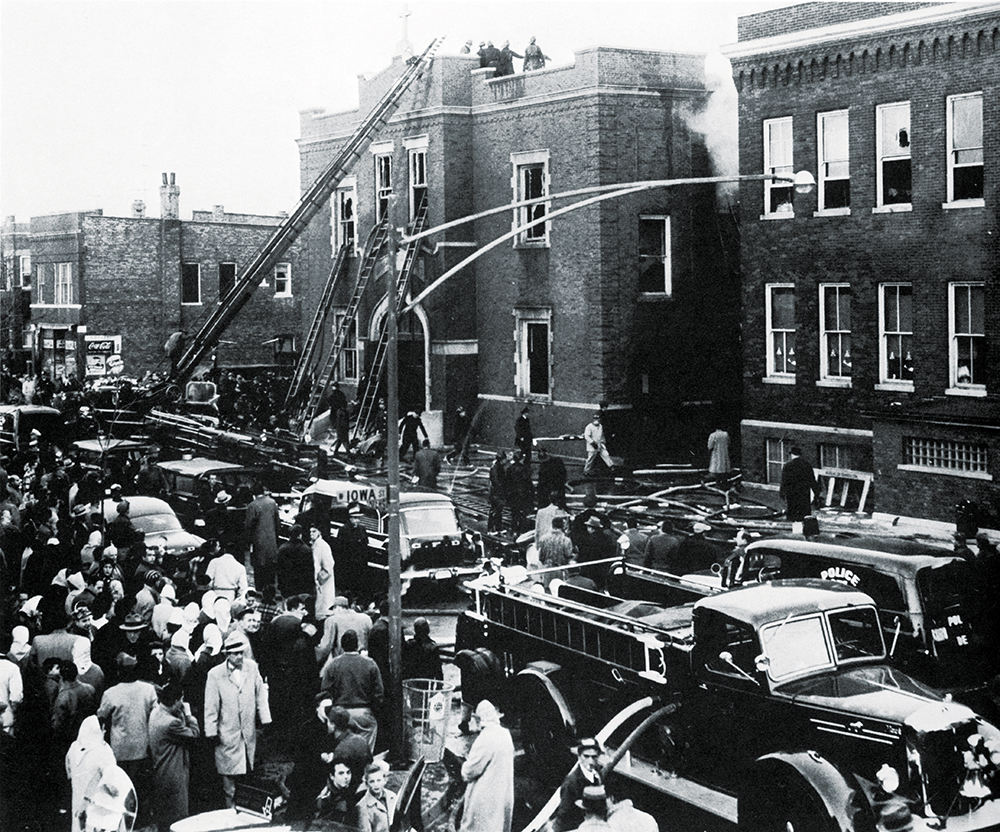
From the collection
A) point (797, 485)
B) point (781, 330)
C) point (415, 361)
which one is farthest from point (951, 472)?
point (415, 361)

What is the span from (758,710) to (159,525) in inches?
421

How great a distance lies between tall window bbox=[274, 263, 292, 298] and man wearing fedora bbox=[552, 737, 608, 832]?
17.8 metres

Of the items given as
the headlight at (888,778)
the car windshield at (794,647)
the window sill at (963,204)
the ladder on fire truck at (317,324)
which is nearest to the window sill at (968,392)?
the window sill at (963,204)

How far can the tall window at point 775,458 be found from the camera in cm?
1962

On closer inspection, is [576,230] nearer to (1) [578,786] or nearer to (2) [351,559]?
(2) [351,559]

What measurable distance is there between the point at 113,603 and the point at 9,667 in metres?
1.68

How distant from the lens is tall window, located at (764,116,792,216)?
19.1m

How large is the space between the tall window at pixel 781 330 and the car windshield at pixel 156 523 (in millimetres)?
9391

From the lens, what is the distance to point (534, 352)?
85.6 feet

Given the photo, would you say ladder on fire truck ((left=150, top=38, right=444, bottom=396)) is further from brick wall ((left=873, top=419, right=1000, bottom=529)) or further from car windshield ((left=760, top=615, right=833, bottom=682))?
car windshield ((left=760, top=615, right=833, bottom=682))

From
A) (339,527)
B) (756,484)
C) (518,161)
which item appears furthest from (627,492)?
(518,161)

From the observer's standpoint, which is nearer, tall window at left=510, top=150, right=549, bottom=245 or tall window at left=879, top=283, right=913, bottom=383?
tall window at left=879, top=283, right=913, bottom=383

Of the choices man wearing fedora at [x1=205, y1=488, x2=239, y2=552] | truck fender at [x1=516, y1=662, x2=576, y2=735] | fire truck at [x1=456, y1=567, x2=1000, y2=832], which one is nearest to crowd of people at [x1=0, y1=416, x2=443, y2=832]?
truck fender at [x1=516, y1=662, x2=576, y2=735]

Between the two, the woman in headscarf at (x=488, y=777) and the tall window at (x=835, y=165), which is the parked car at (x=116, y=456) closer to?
the woman in headscarf at (x=488, y=777)
